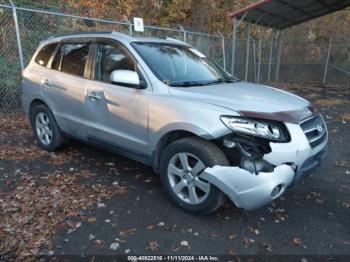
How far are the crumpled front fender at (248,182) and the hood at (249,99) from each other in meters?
0.55

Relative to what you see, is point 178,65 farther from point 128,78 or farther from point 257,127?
point 257,127

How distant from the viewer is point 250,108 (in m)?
3.38

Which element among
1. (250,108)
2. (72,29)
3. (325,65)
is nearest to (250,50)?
(325,65)

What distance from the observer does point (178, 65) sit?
4438 millimetres

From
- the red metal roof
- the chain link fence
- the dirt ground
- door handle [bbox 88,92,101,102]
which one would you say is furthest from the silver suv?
the red metal roof

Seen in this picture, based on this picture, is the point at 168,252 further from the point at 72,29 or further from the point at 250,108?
the point at 72,29

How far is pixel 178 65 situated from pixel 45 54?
240cm

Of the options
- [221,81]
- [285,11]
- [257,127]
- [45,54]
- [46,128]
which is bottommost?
[46,128]

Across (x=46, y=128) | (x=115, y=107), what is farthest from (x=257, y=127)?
(x=46, y=128)

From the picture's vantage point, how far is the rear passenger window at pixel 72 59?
481 cm

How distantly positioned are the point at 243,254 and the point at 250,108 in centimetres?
138

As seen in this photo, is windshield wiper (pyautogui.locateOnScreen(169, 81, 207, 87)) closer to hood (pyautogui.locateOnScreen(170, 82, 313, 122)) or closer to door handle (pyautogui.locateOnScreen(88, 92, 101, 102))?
hood (pyautogui.locateOnScreen(170, 82, 313, 122))

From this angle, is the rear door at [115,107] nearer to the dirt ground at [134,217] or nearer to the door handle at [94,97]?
the door handle at [94,97]

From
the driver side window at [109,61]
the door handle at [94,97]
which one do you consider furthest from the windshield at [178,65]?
the door handle at [94,97]
